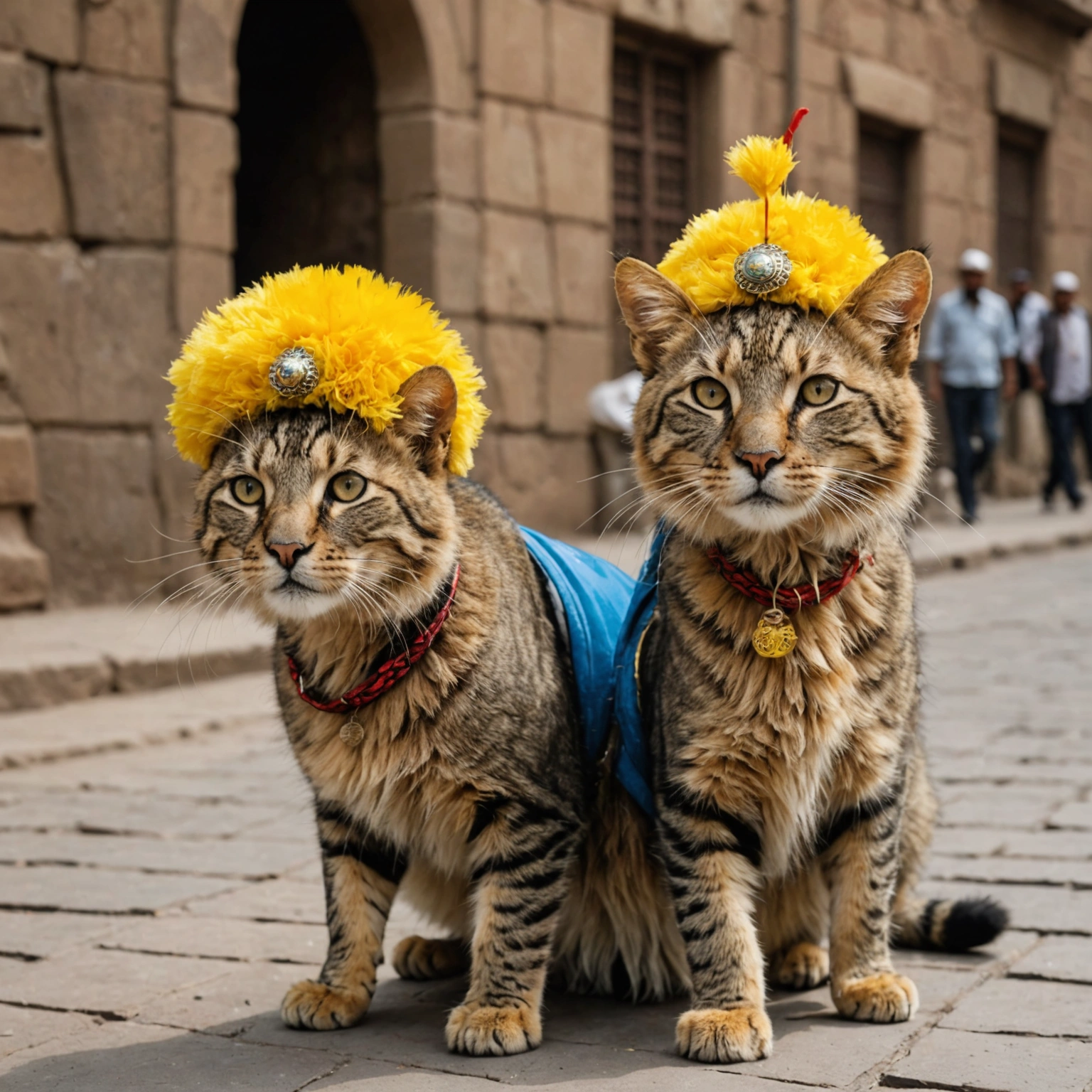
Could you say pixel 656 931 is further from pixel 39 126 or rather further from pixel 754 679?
pixel 39 126

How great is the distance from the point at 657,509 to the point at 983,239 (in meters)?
14.7

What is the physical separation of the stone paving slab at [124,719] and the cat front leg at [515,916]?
3.23 m

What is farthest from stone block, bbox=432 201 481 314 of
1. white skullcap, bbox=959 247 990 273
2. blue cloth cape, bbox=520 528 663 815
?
blue cloth cape, bbox=520 528 663 815

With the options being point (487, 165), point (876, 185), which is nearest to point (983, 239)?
point (876, 185)

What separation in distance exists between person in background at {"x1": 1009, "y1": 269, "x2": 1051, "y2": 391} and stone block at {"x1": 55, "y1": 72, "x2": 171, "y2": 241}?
9.57 m

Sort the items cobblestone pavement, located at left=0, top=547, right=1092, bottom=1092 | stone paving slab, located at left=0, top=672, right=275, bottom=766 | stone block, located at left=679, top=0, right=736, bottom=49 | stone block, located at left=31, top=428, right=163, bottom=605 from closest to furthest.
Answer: cobblestone pavement, located at left=0, top=547, right=1092, bottom=1092, stone paving slab, located at left=0, top=672, right=275, bottom=766, stone block, located at left=31, top=428, right=163, bottom=605, stone block, located at left=679, top=0, right=736, bottom=49

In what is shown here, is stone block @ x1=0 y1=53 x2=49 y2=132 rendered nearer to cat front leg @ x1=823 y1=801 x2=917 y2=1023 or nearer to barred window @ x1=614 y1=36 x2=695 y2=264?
barred window @ x1=614 y1=36 x2=695 y2=264

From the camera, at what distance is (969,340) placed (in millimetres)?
13289

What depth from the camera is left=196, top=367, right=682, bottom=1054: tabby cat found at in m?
2.87

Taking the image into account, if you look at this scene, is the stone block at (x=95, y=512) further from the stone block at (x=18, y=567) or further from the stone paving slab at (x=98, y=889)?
the stone paving slab at (x=98, y=889)

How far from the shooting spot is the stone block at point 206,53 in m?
7.94

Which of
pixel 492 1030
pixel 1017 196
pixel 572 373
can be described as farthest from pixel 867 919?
pixel 1017 196

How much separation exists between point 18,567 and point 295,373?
4.98m

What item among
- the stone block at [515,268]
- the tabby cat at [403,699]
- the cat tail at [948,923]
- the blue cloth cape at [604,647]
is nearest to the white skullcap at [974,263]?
the stone block at [515,268]
